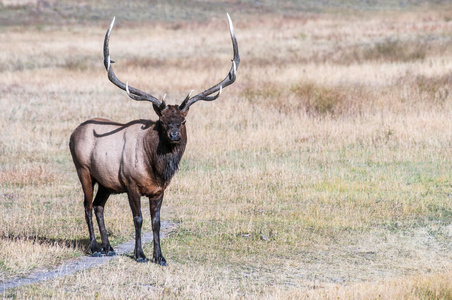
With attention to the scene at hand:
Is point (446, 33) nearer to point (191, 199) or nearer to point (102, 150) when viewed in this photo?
point (191, 199)

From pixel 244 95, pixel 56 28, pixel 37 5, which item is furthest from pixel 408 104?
pixel 37 5

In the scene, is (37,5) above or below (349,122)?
above

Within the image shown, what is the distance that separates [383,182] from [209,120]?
25.2 ft

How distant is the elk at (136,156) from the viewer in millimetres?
8773

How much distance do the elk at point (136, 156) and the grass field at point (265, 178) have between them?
75 cm

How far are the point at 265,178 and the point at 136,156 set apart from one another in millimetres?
5308

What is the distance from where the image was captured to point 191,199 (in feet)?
41.7

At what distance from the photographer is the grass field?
28.0 feet

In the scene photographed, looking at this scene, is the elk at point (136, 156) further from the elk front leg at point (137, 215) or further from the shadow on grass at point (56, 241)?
the shadow on grass at point (56, 241)

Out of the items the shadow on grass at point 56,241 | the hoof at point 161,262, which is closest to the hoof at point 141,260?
the hoof at point 161,262

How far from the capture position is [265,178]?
13844 millimetres

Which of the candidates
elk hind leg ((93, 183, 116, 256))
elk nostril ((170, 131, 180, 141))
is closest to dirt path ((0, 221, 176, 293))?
elk hind leg ((93, 183, 116, 256))

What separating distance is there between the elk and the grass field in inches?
29.5

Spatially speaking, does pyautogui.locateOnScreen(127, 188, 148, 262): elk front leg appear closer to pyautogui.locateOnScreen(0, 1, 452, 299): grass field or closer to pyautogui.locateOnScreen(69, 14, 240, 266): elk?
pyautogui.locateOnScreen(69, 14, 240, 266): elk
